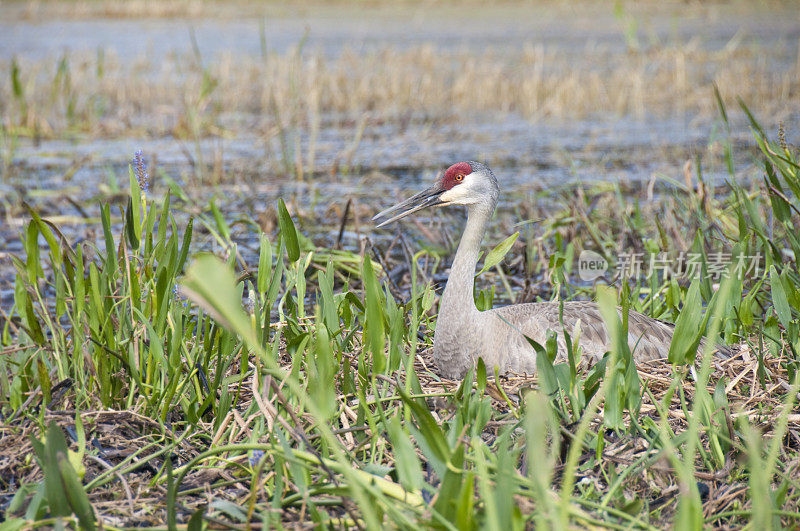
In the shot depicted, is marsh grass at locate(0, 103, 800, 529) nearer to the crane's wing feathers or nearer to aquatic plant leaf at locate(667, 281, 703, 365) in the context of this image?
aquatic plant leaf at locate(667, 281, 703, 365)

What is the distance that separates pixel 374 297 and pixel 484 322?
2.79 feet

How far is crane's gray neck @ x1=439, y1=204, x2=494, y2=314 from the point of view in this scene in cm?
354

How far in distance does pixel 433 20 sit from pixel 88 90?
1946cm

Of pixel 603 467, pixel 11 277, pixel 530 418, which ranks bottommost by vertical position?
pixel 11 277

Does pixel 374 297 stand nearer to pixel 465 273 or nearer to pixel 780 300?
pixel 465 273

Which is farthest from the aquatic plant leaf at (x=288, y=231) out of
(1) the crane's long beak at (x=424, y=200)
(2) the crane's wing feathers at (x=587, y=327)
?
(2) the crane's wing feathers at (x=587, y=327)

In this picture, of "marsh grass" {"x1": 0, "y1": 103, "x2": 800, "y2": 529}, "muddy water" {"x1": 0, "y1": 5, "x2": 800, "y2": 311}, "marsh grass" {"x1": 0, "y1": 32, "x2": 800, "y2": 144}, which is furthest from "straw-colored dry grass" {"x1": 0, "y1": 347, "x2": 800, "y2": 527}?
"marsh grass" {"x1": 0, "y1": 32, "x2": 800, "y2": 144}

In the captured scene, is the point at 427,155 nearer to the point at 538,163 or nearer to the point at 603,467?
the point at 538,163

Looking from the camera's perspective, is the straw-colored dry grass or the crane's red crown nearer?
the straw-colored dry grass

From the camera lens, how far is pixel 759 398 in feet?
10.1

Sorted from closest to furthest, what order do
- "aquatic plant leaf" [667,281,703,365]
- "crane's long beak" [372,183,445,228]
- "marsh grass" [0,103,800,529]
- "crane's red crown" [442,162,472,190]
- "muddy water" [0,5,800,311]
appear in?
"marsh grass" [0,103,800,529], "aquatic plant leaf" [667,281,703,365], "crane's red crown" [442,162,472,190], "crane's long beak" [372,183,445,228], "muddy water" [0,5,800,311]

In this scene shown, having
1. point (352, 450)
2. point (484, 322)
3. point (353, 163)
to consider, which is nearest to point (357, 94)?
point (353, 163)

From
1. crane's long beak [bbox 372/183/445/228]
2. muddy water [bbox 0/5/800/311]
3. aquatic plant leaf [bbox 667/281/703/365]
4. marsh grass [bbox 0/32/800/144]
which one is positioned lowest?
muddy water [bbox 0/5/800/311]

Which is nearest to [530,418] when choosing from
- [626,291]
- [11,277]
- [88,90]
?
[626,291]
